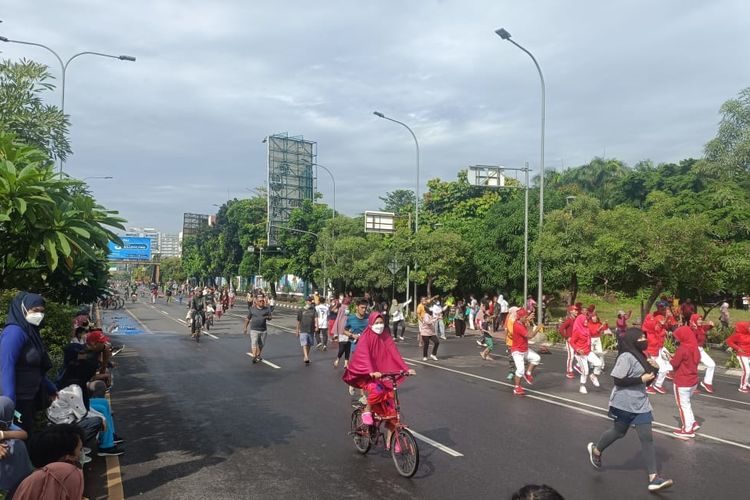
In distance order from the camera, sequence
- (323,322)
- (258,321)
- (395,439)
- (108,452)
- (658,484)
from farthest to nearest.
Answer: (323,322) < (258,321) < (108,452) < (395,439) < (658,484)

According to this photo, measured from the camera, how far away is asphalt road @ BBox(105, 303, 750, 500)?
6.27 m

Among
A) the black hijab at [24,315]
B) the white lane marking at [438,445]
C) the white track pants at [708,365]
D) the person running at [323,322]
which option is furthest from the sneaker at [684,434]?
the person running at [323,322]

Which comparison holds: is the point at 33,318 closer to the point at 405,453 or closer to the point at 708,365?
the point at 405,453

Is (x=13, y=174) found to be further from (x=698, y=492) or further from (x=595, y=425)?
(x=595, y=425)

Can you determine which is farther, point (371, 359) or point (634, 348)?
point (371, 359)

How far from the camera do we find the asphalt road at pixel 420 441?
20.6ft

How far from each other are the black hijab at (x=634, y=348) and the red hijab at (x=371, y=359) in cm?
246

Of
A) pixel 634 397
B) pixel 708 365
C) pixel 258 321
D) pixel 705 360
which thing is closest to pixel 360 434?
pixel 634 397

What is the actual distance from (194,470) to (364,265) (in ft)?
113

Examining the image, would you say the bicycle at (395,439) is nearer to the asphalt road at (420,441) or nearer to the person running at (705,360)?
the asphalt road at (420,441)

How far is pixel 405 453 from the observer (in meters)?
6.55

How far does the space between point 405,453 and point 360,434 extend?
3.08 ft

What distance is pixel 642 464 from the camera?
23.5 ft

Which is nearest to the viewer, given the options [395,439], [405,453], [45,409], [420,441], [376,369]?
[45,409]
